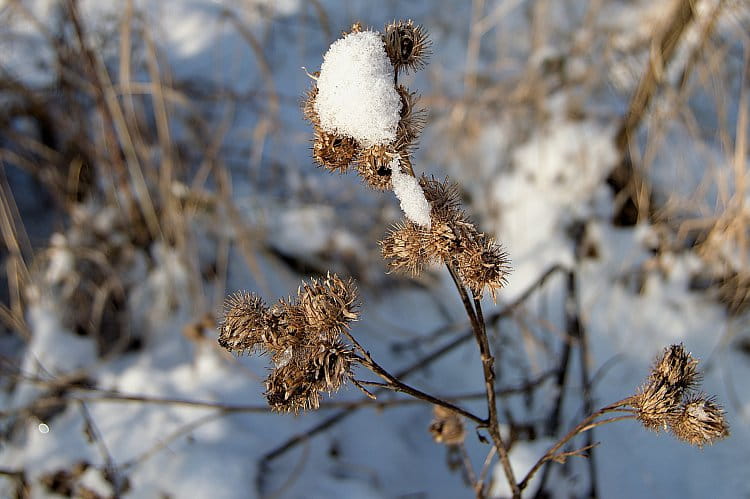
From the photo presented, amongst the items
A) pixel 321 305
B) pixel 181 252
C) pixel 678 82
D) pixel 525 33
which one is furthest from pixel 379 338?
pixel 525 33

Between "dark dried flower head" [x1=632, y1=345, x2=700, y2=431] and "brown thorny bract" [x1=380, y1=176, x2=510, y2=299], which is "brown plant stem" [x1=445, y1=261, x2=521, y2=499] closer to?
"brown thorny bract" [x1=380, y1=176, x2=510, y2=299]

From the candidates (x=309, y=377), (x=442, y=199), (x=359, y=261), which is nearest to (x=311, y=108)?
(x=442, y=199)

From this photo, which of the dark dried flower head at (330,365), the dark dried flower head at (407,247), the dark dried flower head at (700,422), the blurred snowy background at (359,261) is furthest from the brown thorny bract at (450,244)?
the blurred snowy background at (359,261)

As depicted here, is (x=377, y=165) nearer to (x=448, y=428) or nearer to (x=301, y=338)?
(x=301, y=338)

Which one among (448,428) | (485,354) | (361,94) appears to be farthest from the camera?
(448,428)

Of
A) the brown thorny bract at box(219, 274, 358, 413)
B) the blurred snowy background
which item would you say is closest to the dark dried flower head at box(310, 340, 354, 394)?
the brown thorny bract at box(219, 274, 358, 413)
